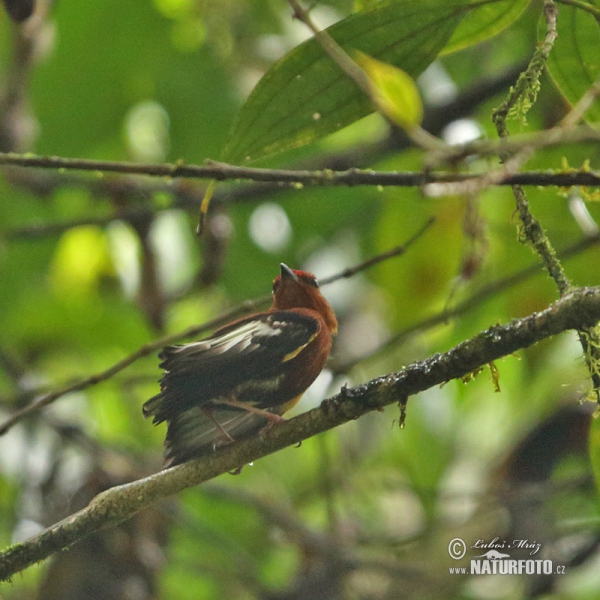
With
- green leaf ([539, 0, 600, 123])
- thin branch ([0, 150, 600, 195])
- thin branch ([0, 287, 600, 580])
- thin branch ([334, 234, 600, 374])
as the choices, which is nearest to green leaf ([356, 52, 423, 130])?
thin branch ([0, 150, 600, 195])

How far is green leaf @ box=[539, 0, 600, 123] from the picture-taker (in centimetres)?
204

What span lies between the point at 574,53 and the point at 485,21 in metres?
0.23

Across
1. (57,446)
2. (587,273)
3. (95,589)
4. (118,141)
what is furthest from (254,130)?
(118,141)

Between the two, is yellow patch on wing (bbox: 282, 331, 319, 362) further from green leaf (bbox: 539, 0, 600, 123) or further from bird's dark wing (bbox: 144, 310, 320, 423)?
green leaf (bbox: 539, 0, 600, 123)

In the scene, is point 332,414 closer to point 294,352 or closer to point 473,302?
point 294,352

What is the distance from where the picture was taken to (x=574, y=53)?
2.06 meters

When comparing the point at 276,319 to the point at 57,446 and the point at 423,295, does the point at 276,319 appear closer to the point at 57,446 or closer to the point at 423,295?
the point at 423,295

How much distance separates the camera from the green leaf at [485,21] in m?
2.01

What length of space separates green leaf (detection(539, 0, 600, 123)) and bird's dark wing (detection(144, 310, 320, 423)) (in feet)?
2.81

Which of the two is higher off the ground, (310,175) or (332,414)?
(310,175)

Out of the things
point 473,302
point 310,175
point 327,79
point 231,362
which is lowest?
point 231,362

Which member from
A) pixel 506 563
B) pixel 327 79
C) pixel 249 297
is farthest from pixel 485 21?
pixel 249 297

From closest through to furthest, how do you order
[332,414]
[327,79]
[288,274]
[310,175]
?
[310,175]
[332,414]
[327,79]
[288,274]

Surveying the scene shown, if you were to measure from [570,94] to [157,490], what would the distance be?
1329 millimetres
